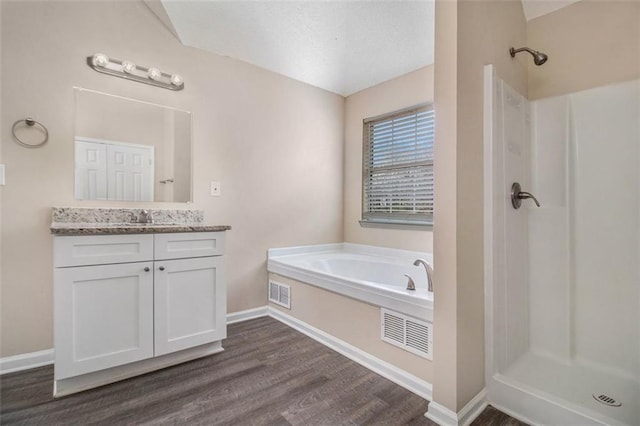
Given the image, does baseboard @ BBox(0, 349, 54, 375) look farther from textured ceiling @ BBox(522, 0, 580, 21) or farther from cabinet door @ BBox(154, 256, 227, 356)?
textured ceiling @ BBox(522, 0, 580, 21)

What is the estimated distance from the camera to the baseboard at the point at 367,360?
156 centimetres

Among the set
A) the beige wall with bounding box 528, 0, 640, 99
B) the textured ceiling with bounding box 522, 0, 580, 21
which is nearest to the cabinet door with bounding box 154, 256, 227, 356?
the beige wall with bounding box 528, 0, 640, 99

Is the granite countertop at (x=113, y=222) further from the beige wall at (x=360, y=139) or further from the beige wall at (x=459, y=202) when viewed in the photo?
the beige wall at (x=360, y=139)

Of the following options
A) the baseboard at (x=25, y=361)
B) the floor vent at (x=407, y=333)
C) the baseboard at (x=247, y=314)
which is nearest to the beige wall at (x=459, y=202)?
the floor vent at (x=407, y=333)

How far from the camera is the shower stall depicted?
1.49 meters

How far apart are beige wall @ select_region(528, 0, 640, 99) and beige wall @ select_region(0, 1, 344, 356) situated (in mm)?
1890

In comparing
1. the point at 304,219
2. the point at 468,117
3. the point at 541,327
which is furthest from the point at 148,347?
the point at 541,327

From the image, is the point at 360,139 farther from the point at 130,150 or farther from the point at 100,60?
Result: the point at 100,60

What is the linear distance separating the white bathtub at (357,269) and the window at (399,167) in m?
0.35

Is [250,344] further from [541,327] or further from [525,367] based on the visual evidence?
[541,327]

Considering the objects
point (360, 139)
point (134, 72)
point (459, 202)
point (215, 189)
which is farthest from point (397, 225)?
point (134, 72)

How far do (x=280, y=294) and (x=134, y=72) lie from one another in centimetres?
204

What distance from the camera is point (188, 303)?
1.85m

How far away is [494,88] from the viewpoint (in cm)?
151
